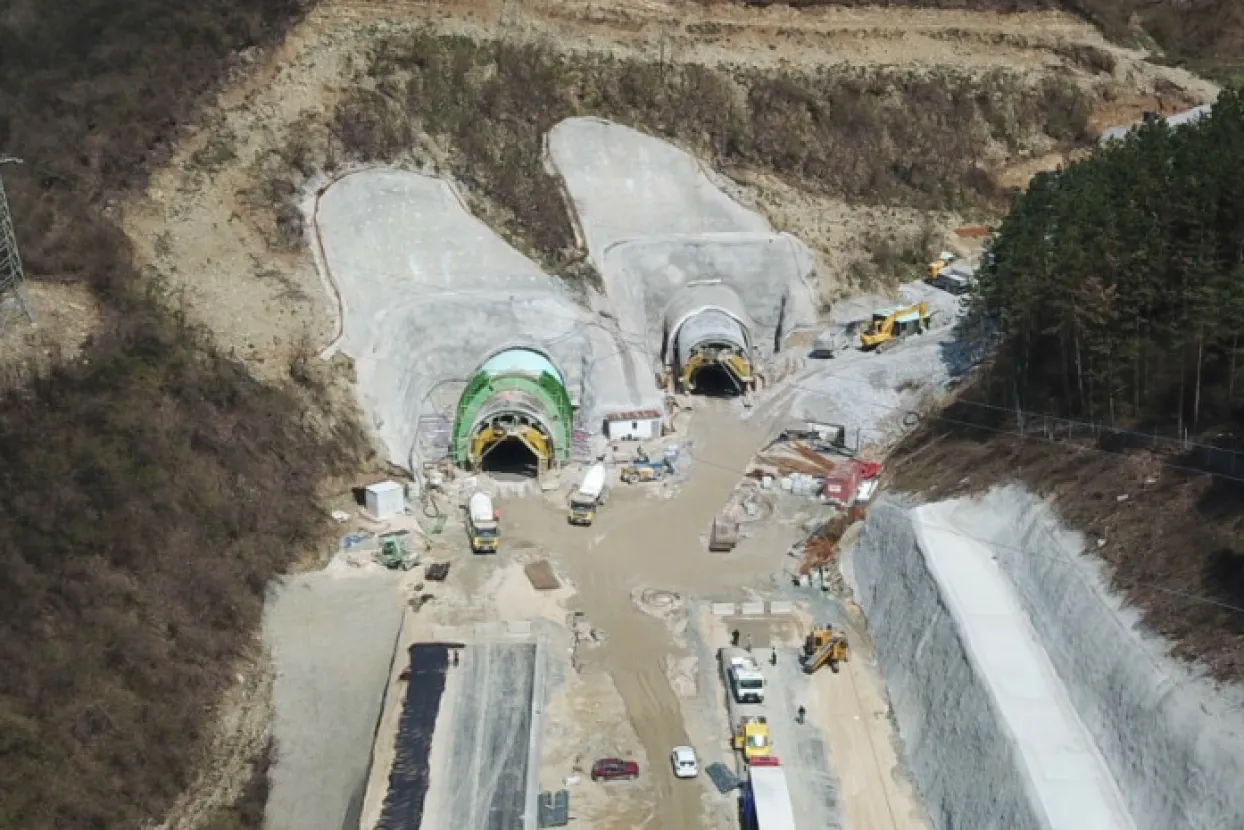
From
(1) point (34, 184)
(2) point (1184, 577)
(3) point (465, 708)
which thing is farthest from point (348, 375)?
(2) point (1184, 577)

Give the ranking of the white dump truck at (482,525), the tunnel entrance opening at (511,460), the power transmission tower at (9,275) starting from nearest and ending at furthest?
1. the power transmission tower at (9,275)
2. the white dump truck at (482,525)
3. the tunnel entrance opening at (511,460)

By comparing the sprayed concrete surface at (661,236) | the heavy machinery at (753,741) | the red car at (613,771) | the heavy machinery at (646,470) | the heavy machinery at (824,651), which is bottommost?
the red car at (613,771)

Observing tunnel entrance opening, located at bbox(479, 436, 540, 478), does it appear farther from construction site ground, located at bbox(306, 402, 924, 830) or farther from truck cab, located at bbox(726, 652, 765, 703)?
truck cab, located at bbox(726, 652, 765, 703)

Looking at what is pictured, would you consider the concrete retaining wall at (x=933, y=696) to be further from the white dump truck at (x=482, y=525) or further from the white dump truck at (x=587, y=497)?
the white dump truck at (x=482, y=525)

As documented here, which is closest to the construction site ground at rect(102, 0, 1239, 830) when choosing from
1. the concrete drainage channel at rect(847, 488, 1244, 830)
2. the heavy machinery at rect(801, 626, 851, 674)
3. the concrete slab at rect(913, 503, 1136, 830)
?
the heavy machinery at rect(801, 626, 851, 674)

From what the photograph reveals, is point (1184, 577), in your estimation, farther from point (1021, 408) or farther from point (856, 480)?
point (856, 480)

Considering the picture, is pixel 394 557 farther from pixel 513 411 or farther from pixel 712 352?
pixel 712 352

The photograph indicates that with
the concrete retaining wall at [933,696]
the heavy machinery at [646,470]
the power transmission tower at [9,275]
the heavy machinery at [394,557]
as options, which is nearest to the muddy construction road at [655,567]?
the heavy machinery at [646,470]
